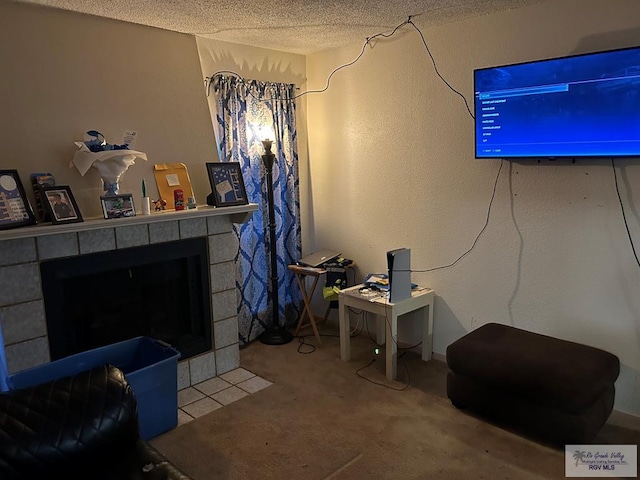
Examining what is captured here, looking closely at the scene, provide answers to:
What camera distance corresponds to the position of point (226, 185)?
3209 mm

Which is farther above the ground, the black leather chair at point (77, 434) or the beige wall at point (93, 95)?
the beige wall at point (93, 95)

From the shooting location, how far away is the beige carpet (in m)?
2.27

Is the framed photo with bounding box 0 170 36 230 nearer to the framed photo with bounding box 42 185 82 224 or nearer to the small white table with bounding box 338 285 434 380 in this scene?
the framed photo with bounding box 42 185 82 224

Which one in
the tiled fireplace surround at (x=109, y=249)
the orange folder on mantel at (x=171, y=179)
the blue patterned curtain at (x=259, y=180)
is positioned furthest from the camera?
the blue patterned curtain at (x=259, y=180)

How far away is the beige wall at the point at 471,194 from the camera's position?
260cm

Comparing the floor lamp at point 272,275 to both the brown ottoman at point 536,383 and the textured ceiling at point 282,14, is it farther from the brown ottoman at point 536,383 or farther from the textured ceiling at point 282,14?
the brown ottoman at point 536,383

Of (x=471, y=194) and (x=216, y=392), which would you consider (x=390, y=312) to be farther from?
(x=216, y=392)

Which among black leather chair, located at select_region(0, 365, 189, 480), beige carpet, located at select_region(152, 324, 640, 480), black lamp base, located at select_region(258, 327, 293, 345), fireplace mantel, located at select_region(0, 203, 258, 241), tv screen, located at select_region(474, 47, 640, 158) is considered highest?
tv screen, located at select_region(474, 47, 640, 158)

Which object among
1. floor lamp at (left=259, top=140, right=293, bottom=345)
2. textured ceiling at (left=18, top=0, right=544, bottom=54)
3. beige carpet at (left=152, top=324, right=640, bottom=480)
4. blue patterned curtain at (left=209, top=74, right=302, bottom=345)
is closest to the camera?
beige carpet at (left=152, top=324, right=640, bottom=480)

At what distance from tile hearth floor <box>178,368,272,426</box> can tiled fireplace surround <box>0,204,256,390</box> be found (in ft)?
0.23

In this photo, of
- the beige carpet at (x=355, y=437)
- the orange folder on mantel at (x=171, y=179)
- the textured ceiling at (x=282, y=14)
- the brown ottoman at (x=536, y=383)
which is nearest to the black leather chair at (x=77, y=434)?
the beige carpet at (x=355, y=437)

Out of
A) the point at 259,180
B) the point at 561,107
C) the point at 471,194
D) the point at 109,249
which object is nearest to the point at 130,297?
the point at 109,249

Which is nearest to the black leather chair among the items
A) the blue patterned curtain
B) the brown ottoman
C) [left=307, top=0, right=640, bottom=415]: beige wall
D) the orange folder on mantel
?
the orange folder on mantel

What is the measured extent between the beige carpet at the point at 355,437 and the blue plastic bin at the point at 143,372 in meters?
0.11
